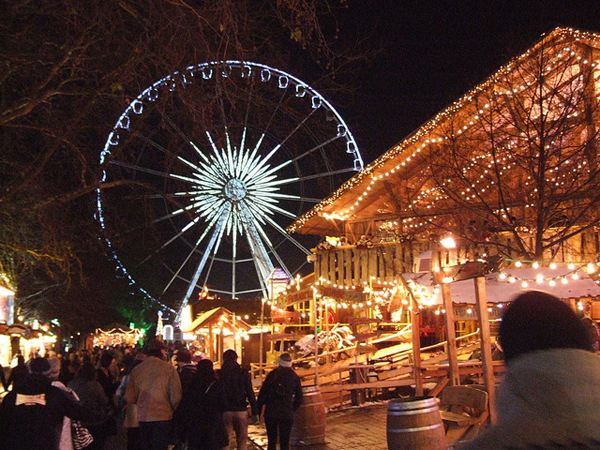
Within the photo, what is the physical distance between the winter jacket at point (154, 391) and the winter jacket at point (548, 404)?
5.63 meters

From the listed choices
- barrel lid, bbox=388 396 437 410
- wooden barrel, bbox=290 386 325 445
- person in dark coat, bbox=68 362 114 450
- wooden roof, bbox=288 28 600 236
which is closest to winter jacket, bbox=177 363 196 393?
person in dark coat, bbox=68 362 114 450

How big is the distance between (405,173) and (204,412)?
39.2ft

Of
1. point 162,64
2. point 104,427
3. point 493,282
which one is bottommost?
point 104,427

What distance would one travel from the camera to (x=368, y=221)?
63.9 feet

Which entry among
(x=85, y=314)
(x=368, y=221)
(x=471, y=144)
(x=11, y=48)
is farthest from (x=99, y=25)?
(x=85, y=314)

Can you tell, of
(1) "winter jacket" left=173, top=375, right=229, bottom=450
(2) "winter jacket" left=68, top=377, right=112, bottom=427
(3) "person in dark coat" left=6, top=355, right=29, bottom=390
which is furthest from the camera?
(2) "winter jacket" left=68, top=377, right=112, bottom=427

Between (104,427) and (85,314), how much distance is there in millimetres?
33570

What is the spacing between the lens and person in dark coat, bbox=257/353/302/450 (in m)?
8.05

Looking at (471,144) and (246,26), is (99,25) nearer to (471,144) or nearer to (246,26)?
(246,26)

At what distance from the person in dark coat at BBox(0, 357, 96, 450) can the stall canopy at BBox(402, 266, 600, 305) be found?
5.80 metres

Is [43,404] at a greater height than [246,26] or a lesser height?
lesser

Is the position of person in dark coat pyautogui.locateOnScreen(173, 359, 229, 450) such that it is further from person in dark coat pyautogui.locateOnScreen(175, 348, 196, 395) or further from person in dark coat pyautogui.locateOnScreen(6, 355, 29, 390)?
person in dark coat pyautogui.locateOnScreen(6, 355, 29, 390)

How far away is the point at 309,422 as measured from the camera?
9.83 metres

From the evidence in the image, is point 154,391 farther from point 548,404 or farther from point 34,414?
point 548,404
